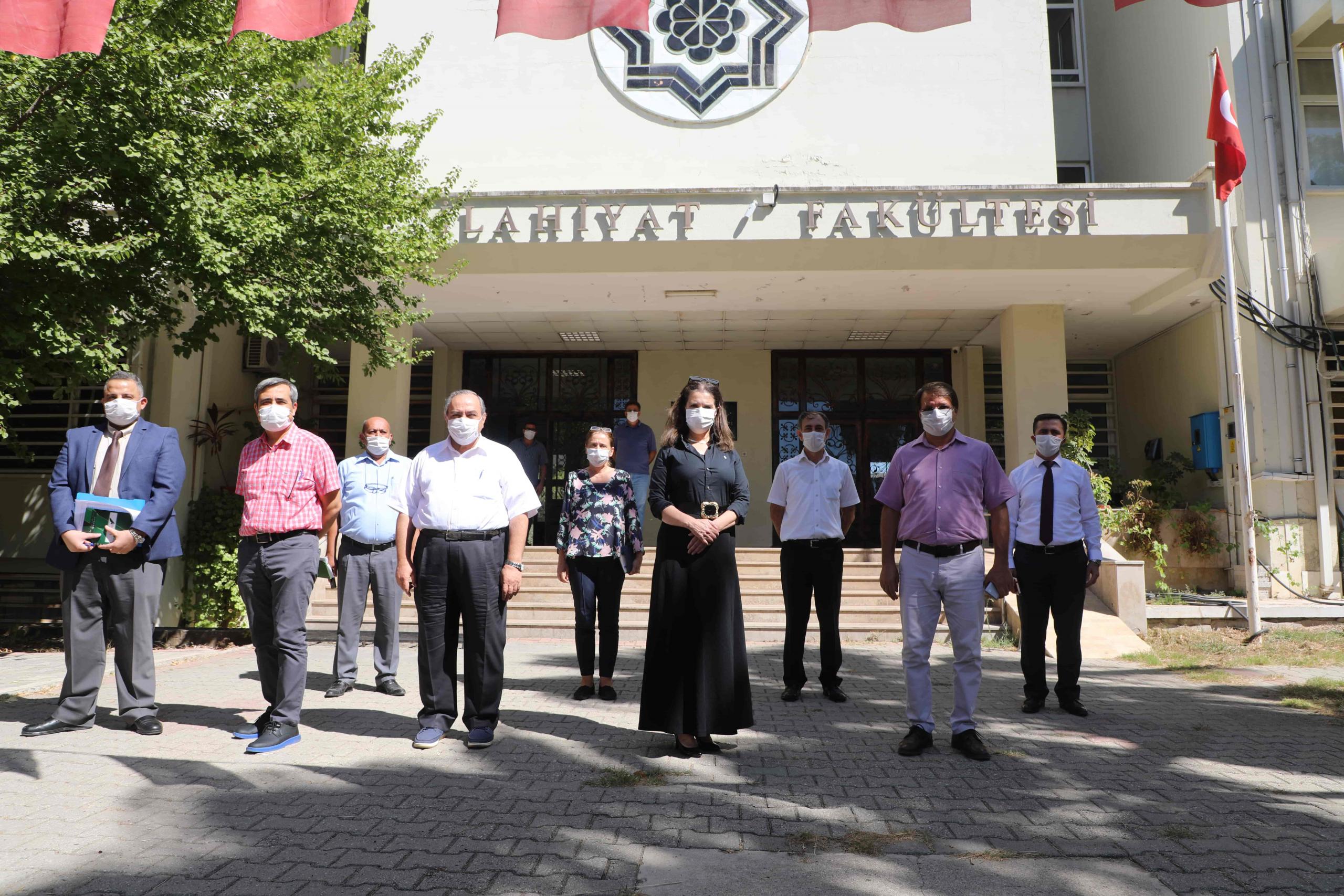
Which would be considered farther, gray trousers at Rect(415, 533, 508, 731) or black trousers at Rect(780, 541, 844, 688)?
black trousers at Rect(780, 541, 844, 688)

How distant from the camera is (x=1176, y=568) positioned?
11836 mm

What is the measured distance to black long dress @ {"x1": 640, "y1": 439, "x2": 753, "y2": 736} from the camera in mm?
4488

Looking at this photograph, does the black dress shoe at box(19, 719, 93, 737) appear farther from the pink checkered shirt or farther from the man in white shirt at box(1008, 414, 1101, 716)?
the man in white shirt at box(1008, 414, 1101, 716)

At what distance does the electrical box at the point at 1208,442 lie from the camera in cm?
1211

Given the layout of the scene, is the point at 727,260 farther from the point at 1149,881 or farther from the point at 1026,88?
the point at 1149,881

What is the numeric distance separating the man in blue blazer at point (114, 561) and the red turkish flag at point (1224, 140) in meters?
10.9

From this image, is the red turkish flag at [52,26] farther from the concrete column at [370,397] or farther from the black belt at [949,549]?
the concrete column at [370,397]

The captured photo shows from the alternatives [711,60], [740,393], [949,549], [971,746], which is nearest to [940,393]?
[949,549]

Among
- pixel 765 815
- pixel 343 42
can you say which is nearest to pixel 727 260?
pixel 343 42

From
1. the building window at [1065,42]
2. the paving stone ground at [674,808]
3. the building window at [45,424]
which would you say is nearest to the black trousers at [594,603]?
the paving stone ground at [674,808]

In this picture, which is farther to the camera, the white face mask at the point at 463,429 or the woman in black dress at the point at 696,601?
the white face mask at the point at 463,429

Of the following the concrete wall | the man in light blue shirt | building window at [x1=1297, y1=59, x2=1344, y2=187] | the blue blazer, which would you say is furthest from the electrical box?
the blue blazer

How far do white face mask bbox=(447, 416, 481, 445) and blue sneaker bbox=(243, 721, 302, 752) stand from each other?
179 cm

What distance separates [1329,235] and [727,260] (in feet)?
26.7
